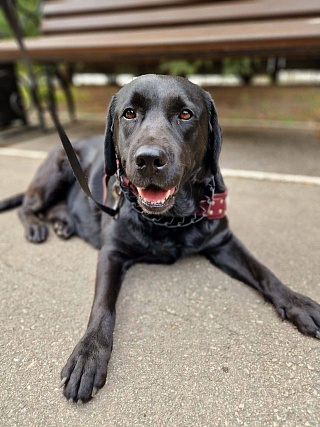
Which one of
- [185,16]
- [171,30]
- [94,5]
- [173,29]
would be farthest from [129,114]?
[94,5]

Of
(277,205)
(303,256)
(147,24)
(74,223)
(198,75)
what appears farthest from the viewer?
(198,75)

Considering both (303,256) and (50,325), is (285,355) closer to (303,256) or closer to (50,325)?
(303,256)

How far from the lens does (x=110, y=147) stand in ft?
6.05

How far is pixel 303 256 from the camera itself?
2.07 meters

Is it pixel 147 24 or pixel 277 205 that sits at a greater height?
pixel 147 24

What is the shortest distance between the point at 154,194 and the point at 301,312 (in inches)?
33.2

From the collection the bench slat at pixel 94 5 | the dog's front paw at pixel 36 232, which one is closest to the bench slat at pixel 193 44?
the bench slat at pixel 94 5

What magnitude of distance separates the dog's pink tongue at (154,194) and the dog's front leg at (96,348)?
44 centimetres

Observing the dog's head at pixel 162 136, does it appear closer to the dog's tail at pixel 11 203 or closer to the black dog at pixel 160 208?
the black dog at pixel 160 208

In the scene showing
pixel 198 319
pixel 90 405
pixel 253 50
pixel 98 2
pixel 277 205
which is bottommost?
pixel 277 205

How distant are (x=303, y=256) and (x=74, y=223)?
1511 millimetres

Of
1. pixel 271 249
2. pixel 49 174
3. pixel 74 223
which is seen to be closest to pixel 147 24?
pixel 49 174

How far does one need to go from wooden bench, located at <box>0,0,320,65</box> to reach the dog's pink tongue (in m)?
2.29

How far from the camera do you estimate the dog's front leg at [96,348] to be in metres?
1.24
